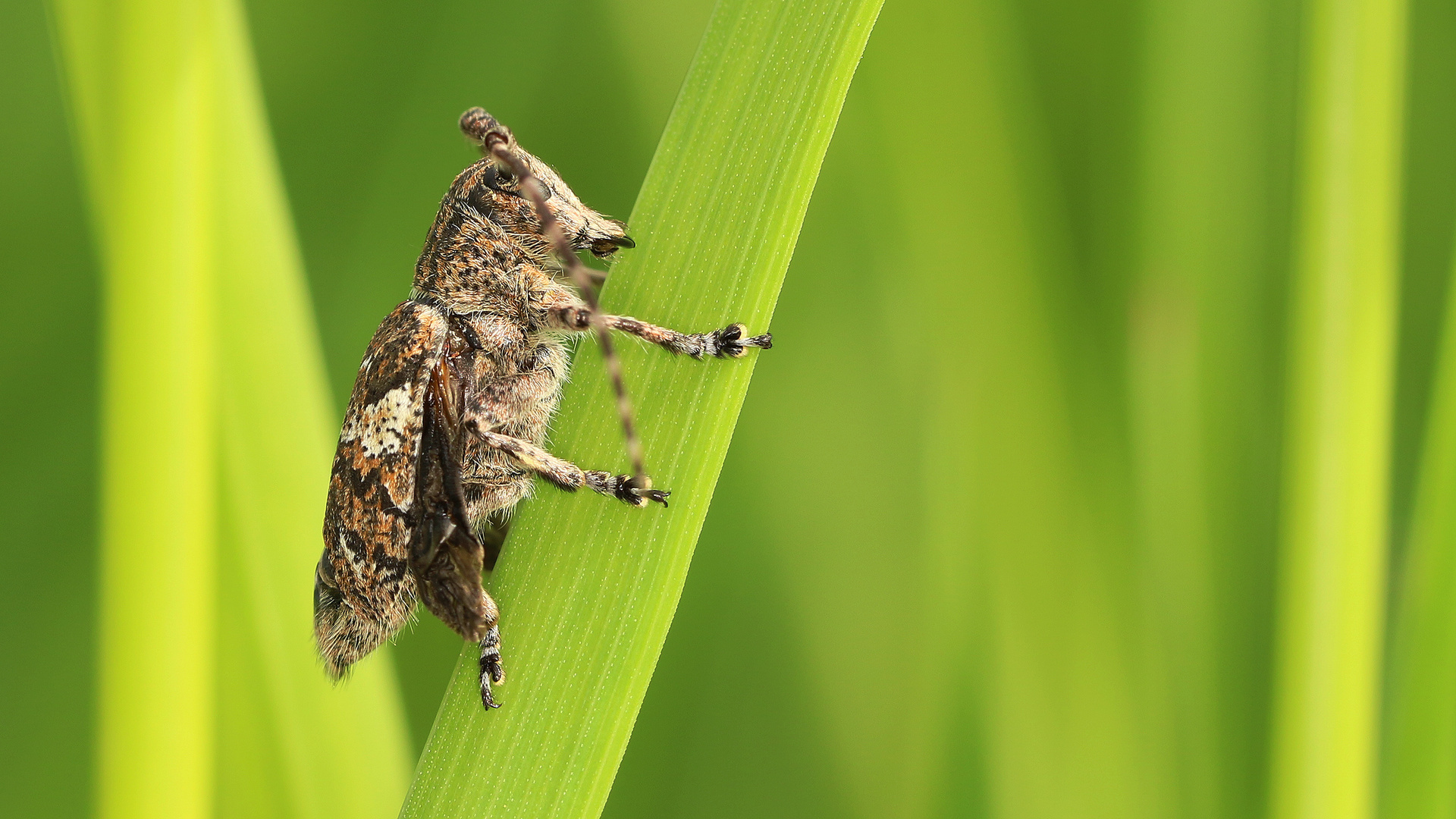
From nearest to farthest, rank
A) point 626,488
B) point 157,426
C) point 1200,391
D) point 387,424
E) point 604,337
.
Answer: point 604,337 → point 626,488 → point 157,426 → point 387,424 → point 1200,391

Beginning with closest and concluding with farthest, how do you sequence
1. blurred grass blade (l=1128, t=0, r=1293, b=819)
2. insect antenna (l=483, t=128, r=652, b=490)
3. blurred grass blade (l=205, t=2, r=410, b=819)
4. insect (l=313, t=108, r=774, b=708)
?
1. insect antenna (l=483, t=128, r=652, b=490)
2. blurred grass blade (l=205, t=2, r=410, b=819)
3. insect (l=313, t=108, r=774, b=708)
4. blurred grass blade (l=1128, t=0, r=1293, b=819)

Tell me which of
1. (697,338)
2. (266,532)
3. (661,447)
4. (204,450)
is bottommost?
(266,532)

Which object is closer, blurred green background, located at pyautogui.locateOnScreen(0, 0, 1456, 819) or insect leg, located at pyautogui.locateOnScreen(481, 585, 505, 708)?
insect leg, located at pyautogui.locateOnScreen(481, 585, 505, 708)

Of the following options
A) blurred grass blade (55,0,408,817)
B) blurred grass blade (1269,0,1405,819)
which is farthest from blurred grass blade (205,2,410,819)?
blurred grass blade (1269,0,1405,819)

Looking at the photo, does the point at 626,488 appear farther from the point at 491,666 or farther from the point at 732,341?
the point at 491,666

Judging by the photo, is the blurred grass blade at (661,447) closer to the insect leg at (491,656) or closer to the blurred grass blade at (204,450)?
the insect leg at (491,656)

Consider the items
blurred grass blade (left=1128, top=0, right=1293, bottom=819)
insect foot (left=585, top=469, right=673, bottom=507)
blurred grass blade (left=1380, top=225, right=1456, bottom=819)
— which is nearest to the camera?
insect foot (left=585, top=469, right=673, bottom=507)

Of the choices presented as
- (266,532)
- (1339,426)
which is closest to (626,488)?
(266,532)

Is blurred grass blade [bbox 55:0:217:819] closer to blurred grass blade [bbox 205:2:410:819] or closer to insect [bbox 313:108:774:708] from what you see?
blurred grass blade [bbox 205:2:410:819]
